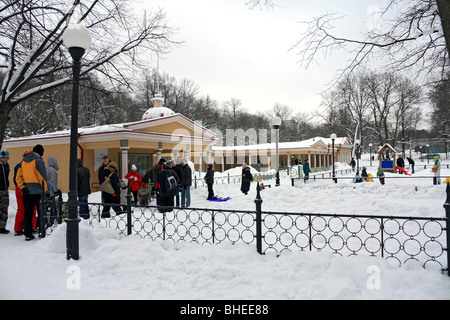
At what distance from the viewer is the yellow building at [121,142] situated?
1492 centimetres

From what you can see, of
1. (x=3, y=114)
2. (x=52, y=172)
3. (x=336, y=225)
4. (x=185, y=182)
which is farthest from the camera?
(x=185, y=182)

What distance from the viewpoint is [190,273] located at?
429 cm

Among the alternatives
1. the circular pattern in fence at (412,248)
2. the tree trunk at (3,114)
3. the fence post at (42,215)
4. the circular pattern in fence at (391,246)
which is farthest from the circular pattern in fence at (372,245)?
the tree trunk at (3,114)

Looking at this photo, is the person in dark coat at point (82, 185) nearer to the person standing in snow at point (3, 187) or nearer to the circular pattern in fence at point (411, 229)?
the person standing in snow at point (3, 187)

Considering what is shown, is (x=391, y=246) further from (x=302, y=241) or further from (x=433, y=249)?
(x=302, y=241)

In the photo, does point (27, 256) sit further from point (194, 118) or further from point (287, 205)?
point (194, 118)

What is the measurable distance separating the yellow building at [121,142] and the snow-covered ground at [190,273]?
9.57m

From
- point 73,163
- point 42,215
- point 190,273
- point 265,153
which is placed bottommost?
point 190,273

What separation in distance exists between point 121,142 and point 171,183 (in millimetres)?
7281

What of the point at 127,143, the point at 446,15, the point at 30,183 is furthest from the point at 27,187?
the point at 127,143

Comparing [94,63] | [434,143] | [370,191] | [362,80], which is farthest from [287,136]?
[94,63]

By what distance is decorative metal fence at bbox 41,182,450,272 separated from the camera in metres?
4.46

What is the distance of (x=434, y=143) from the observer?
7469cm
